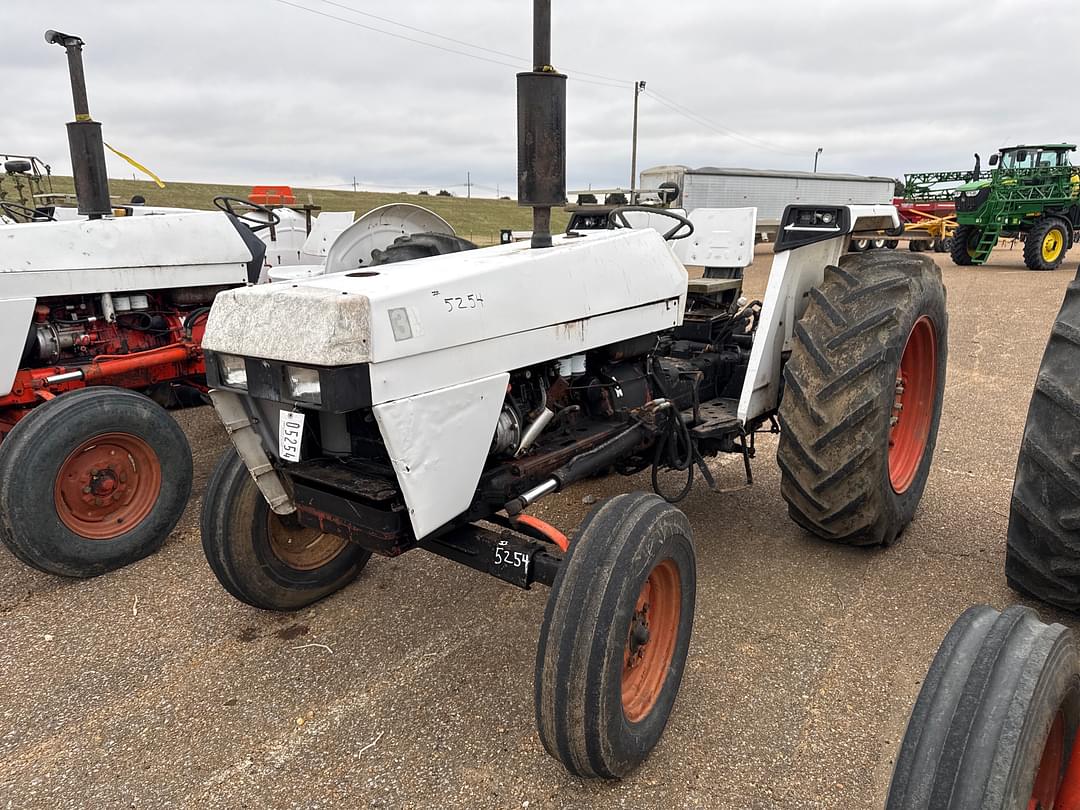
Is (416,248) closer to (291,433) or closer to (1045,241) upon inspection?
(291,433)

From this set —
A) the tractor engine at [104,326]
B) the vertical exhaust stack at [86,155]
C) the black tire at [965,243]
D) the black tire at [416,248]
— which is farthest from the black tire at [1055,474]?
the black tire at [965,243]

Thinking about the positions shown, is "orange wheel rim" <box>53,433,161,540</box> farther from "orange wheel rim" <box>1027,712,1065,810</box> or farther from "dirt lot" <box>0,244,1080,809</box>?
"orange wheel rim" <box>1027,712,1065,810</box>

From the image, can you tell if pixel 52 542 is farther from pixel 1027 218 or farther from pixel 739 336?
pixel 1027 218

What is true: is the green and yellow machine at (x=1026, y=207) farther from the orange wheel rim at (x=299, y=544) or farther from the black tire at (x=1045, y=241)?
the orange wheel rim at (x=299, y=544)

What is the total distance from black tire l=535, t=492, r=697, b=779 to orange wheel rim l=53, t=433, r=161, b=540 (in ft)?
8.83

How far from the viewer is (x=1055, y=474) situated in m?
2.56

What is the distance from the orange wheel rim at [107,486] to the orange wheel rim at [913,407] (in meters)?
3.76

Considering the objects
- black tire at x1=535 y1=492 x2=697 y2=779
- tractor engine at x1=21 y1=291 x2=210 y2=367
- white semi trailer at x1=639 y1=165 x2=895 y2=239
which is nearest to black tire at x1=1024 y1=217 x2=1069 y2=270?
white semi trailer at x1=639 y1=165 x2=895 y2=239

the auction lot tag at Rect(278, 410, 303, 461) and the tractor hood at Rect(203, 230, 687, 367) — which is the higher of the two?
the tractor hood at Rect(203, 230, 687, 367)

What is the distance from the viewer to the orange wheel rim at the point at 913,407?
3.75 metres

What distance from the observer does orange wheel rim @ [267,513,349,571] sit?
3057mm

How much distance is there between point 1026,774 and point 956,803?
5.7 inches

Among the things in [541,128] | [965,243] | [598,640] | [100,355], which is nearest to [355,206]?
[965,243]

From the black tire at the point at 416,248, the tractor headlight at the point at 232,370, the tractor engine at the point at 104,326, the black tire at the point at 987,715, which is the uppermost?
the black tire at the point at 416,248
